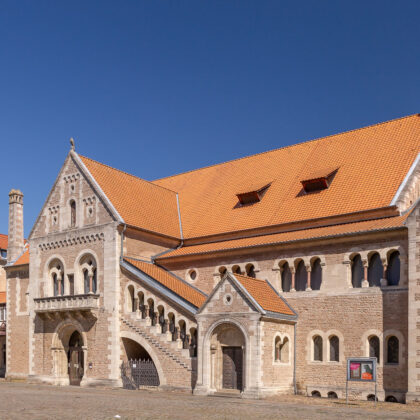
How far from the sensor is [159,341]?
1286 inches

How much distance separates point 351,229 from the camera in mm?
30062

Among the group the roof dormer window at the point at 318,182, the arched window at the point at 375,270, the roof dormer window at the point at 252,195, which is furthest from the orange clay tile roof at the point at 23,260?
the arched window at the point at 375,270

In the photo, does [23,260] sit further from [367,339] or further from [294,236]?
[367,339]

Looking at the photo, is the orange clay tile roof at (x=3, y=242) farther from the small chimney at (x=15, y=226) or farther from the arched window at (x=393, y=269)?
the arched window at (x=393, y=269)

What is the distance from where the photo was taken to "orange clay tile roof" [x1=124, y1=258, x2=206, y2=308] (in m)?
33.2

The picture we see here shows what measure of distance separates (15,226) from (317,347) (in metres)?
26.4

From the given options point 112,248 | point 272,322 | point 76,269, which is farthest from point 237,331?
point 76,269

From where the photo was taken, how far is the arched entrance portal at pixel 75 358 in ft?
125

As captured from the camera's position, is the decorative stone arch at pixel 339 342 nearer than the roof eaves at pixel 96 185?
Yes

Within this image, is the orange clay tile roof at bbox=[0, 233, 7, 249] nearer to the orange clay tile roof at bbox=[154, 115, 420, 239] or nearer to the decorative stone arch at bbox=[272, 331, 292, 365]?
the orange clay tile roof at bbox=[154, 115, 420, 239]

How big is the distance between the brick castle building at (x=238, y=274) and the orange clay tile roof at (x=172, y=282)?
142mm

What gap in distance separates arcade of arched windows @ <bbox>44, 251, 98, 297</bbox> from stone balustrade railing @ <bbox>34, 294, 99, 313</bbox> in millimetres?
834

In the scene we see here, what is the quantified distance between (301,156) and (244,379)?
1519cm

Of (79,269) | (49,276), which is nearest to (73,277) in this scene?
(79,269)
